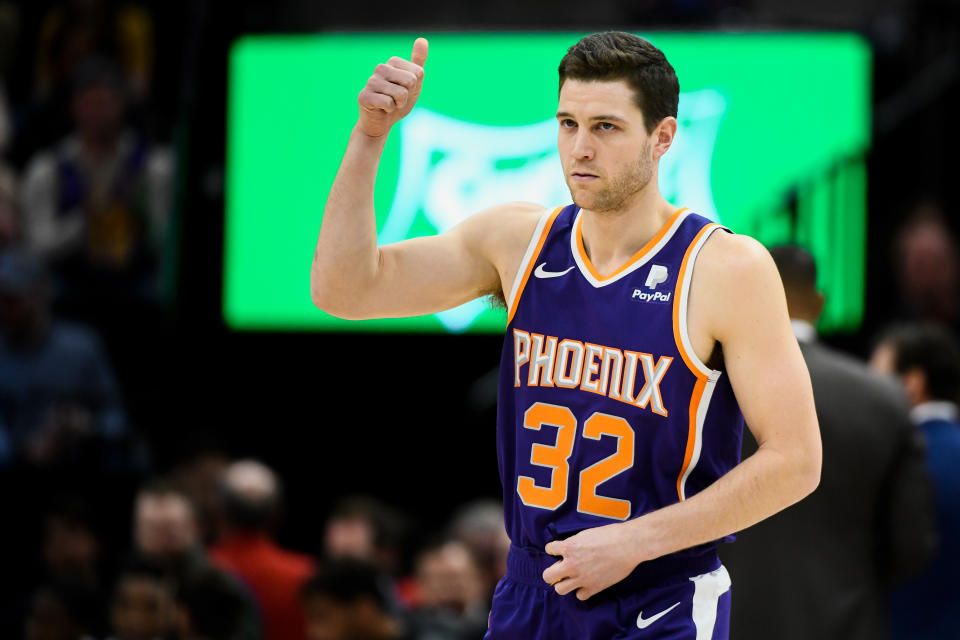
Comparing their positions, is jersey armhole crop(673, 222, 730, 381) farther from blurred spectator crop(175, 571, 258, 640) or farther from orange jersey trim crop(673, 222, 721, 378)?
blurred spectator crop(175, 571, 258, 640)

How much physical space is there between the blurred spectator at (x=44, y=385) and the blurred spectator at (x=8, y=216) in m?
0.29

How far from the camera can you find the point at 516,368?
10.6ft

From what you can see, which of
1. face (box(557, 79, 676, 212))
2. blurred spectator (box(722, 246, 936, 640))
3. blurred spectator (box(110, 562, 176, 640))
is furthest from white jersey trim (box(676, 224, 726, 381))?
blurred spectator (box(110, 562, 176, 640))

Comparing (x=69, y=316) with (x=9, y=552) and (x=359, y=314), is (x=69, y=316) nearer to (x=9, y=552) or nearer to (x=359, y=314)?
(x=9, y=552)

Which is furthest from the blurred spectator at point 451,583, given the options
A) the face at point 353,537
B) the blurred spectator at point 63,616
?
the blurred spectator at point 63,616

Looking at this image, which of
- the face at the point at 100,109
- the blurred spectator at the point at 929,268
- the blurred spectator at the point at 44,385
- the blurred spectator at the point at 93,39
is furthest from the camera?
the blurred spectator at the point at 93,39

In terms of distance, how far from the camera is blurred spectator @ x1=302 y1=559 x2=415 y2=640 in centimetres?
592

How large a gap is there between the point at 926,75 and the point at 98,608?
618 centimetres

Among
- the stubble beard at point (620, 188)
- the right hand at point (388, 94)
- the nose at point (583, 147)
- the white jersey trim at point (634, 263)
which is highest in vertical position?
the right hand at point (388, 94)

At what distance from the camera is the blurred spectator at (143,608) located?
20.8ft

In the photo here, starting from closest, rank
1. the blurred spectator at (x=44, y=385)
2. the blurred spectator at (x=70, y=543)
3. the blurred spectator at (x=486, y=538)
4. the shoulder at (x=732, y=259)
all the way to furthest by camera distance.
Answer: the shoulder at (x=732, y=259) → the blurred spectator at (x=486, y=538) → the blurred spectator at (x=70, y=543) → the blurred spectator at (x=44, y=385)

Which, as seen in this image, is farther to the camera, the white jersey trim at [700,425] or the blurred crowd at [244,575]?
the blurred crowd at [244,575]

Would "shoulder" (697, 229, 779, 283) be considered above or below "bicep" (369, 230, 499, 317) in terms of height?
above

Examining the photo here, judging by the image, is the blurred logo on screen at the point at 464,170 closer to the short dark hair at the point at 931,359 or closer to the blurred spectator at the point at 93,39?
Result: the blurred spectator at the point at 93,39
